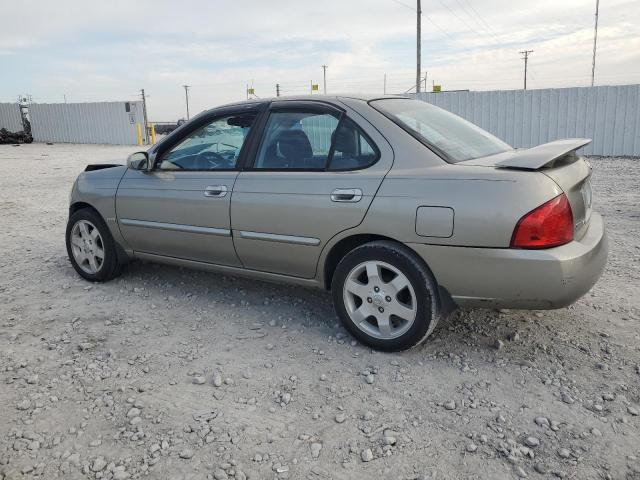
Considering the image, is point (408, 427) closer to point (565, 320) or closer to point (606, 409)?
point (606, 409)

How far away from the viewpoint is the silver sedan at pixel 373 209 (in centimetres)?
291

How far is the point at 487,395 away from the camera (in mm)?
2891

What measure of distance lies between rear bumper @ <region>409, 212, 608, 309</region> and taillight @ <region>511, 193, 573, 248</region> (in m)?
0.05

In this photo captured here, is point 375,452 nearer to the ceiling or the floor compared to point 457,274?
nearer to the floor

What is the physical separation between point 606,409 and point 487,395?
566 millimetres

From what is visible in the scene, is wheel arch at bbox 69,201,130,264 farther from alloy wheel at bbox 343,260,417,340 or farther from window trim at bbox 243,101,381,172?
alloy wheel at bbox 343,260,417,340

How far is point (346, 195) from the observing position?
131 inches

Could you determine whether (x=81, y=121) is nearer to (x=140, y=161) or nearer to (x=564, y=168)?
(x=140, y=161)

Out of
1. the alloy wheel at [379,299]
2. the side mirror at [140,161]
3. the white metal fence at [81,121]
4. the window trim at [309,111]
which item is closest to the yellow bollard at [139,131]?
the white metal fence at [81,121]

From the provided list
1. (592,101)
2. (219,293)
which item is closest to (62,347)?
(219,293)

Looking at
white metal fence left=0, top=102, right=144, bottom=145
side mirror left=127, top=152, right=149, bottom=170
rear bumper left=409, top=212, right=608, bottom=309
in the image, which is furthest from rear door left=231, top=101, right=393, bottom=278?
white metal fence left=0, top=102, right=144, bottom=145

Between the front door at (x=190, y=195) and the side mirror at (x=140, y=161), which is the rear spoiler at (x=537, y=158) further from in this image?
the side mirror at (x=140, y=161)

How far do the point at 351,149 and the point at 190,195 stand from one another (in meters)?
1.34

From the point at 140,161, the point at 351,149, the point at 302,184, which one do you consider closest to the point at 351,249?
the point at 302,184
